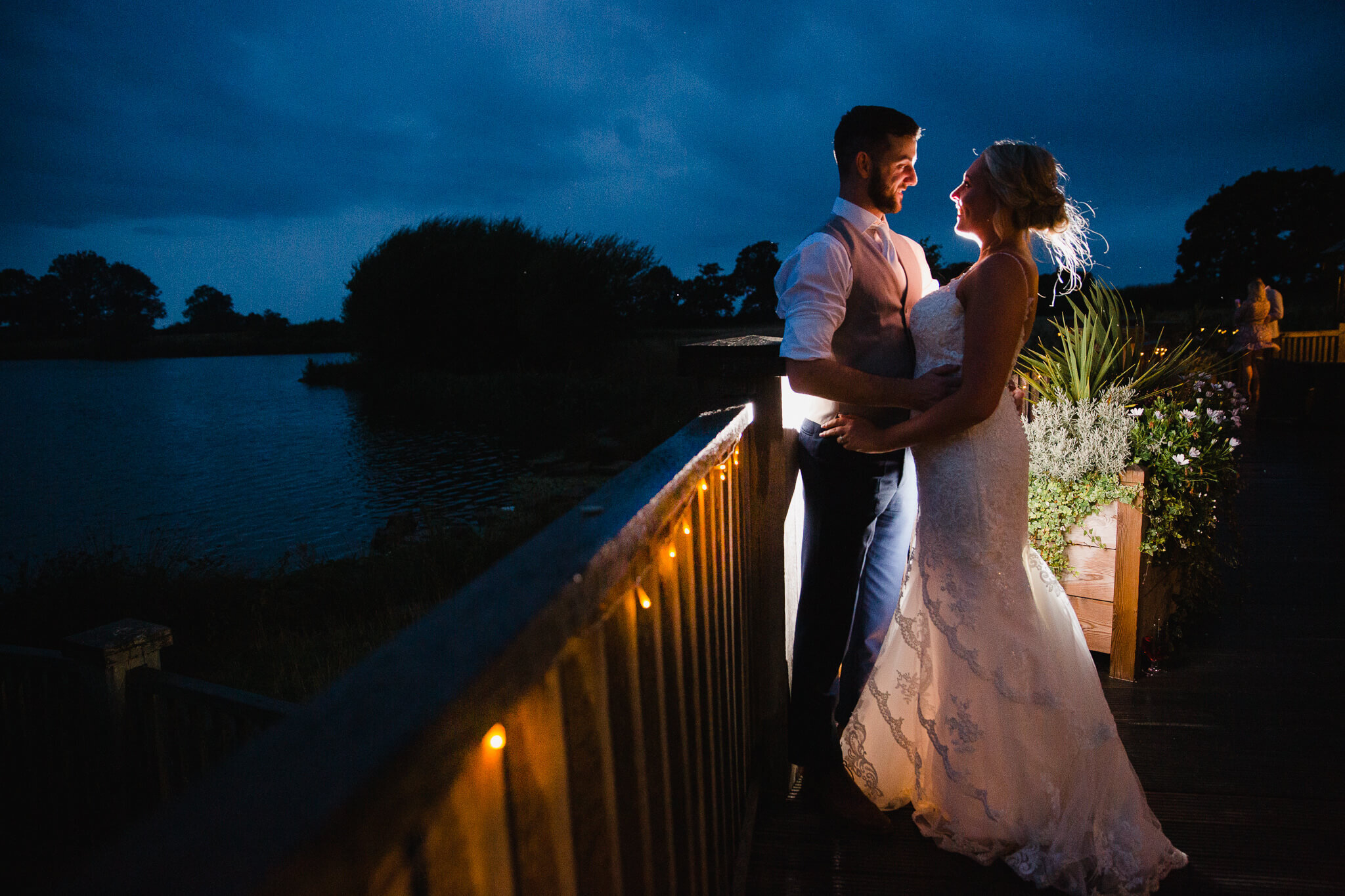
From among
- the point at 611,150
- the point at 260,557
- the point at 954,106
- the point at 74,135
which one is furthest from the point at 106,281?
the point at 611,150

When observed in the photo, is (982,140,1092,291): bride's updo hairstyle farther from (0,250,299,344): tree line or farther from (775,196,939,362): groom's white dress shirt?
(0,250,299,344): tree line

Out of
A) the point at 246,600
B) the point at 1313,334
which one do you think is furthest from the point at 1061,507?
the point at 1313,334

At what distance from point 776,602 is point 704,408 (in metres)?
0.65

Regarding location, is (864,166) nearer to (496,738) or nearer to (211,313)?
(496,738)

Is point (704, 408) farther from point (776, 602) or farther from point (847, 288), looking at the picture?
point (776, 602)

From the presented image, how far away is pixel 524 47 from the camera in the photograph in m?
110

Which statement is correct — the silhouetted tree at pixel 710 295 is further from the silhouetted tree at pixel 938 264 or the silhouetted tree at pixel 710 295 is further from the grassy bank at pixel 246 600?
the grassy bank at pixel 246 600

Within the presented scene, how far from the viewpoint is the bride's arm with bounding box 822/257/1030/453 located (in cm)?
181

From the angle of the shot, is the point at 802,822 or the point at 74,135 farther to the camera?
the point at 74,135

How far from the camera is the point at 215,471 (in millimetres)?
15242

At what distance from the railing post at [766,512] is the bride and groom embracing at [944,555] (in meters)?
0.07

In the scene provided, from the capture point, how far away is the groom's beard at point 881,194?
2025 mm

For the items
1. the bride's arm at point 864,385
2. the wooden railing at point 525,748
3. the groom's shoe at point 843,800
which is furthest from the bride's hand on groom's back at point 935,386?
the groom's shoe at point 843,800

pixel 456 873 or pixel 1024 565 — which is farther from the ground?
pixel 456 873
